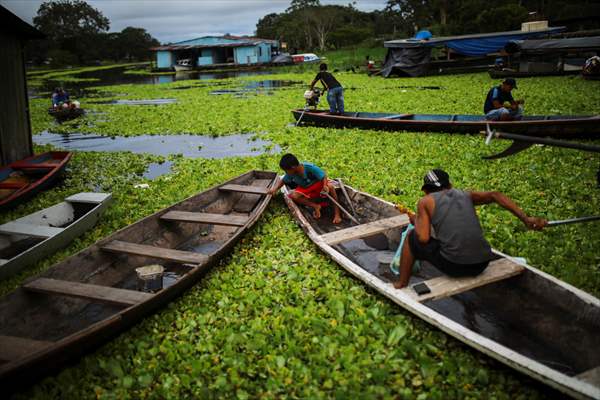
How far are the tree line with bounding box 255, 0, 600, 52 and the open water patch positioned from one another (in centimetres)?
2682

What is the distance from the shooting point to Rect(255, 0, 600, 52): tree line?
40.0 metres

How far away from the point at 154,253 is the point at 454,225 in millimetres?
3723

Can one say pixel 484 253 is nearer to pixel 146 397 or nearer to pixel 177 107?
pixel 146 397

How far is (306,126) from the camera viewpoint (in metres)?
14.9

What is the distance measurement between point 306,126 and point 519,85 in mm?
13021

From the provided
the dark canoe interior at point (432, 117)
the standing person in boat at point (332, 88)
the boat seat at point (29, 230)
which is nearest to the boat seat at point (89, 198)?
the boat seat at point (29, 230)

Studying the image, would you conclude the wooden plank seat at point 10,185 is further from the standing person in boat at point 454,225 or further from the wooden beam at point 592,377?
the wooden beam at point 592,377

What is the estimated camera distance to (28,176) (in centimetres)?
962

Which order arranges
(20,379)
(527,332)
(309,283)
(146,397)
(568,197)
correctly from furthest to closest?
(568,197) → (309,283) → (527,332) → (146,397) → (20,379)

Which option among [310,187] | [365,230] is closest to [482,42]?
[310,187]

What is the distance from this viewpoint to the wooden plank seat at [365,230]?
576 centimetres

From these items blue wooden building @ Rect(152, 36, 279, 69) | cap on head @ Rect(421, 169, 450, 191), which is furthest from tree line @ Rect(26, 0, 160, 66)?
cap on head @ Rect(421, 169, 450, 191)

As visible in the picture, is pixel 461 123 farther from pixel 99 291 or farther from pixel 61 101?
pixel 61 101

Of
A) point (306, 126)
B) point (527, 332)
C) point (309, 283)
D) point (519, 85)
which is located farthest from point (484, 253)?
point (519, 85)
